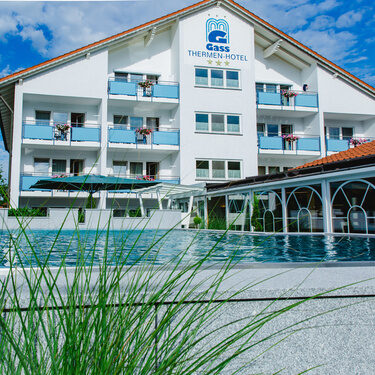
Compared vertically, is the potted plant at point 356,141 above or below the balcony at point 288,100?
below

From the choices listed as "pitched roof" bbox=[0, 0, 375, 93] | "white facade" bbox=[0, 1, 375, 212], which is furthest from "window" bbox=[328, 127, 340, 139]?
"pitched roof" bbox=[0, 0, 375, 93]

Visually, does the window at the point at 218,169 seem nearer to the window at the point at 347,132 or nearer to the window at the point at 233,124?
the window at the point at 233,124

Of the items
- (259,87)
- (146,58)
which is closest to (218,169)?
(259,87)

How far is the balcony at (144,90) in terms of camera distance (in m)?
20.7

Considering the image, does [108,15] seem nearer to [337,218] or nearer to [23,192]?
[337,218]

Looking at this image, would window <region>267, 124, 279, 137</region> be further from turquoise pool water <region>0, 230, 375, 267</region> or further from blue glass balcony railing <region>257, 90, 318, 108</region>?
turquoise pool water <region>0, 230, 375, 267</region>

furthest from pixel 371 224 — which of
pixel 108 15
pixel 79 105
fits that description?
pixel 79 105

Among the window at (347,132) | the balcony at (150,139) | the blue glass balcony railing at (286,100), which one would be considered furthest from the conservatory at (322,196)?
the window at (347,132)

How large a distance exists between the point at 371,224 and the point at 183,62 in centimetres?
1464

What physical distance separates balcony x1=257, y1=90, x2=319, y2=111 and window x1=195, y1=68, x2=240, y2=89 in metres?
1.69

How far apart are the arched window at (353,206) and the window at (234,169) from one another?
10.1 metres

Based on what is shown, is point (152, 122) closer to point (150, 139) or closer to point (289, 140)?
point (150, 139)

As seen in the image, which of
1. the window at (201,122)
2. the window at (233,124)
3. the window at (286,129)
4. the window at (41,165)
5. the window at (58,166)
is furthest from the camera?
the window at (286,129)

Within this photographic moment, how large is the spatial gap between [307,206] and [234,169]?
9.32 meters
